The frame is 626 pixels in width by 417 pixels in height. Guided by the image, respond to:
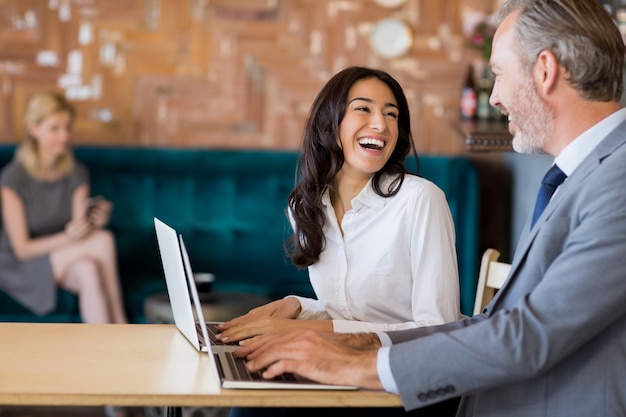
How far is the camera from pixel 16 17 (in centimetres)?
532

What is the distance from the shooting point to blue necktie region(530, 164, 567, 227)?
1.82m

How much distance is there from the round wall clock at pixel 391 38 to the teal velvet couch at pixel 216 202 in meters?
0.70

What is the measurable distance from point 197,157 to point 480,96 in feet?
4.85

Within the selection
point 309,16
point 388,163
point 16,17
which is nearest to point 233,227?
point 309,16

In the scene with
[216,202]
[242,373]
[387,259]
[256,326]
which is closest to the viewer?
[242,373]

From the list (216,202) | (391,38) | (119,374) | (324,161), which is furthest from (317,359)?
(391,38)

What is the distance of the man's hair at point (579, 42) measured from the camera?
1.73 metres

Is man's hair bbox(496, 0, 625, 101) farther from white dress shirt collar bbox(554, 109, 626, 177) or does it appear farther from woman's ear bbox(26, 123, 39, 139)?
woman's ear bbox(26, 123, 39, 139)

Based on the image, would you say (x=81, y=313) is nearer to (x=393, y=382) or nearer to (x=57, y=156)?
(x=57, y=156)

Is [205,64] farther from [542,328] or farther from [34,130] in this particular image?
[542,328]

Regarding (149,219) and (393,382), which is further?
(149,219)

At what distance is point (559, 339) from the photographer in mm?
1558

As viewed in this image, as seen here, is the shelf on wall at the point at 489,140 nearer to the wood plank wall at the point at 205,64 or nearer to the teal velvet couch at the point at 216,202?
the teal velvet couch at the point at 216,202

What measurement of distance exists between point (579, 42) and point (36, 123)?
3551 mm
